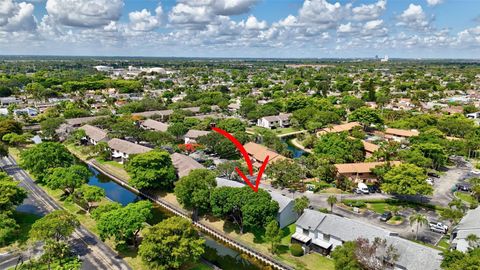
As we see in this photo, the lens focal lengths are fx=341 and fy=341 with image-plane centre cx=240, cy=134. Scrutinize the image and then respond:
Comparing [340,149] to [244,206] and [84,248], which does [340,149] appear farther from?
[84,248]

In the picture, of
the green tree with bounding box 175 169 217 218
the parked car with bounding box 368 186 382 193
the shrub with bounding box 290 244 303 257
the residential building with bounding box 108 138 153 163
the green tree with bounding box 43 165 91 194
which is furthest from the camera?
the residential building with bounding box 108 138 153 163

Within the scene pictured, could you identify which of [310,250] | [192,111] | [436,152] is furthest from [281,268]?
[192,111]

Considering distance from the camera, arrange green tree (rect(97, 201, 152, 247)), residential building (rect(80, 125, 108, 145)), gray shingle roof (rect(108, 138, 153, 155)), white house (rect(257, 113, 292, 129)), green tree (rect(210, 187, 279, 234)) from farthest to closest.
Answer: white house (rect(257, 113, 292, 129)) → residential building (rect(80, 125, 108, 145)) → gray shingle roof (rect(108, 138, 153, 155)) → green tree (rect(210, 187, 279, 234)) → green tree (rect(97, 201, 152, 247))

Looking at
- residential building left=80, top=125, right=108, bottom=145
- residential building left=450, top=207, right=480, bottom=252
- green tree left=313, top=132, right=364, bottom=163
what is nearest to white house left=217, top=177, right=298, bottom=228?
residential building left=450, top=207, right=480, bottom=252

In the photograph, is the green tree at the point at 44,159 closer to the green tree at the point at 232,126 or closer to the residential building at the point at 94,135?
the residential building at the point at 94,135

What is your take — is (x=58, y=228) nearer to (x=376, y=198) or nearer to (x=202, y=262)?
(x=202, y=262)

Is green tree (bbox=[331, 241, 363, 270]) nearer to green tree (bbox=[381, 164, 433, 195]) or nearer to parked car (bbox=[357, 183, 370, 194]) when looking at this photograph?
green tree (bbox=[381, 164, 433, 195])
